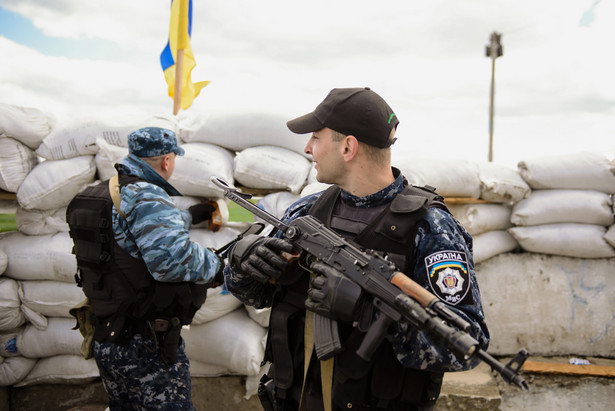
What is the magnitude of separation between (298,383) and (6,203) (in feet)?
10.3

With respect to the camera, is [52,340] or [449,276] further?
[52,340]

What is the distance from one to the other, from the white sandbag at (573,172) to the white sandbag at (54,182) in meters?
3.38

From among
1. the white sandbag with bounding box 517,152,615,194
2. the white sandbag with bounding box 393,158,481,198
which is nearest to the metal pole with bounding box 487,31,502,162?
the white sandbag with bounding box 517,152,615,194

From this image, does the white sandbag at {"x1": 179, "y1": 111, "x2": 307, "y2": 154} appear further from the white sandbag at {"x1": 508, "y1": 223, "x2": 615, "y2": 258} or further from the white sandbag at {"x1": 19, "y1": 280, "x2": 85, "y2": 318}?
the white sandbag at {"x1": 508, "y1": 223, "x2": 615, "y2": 258}

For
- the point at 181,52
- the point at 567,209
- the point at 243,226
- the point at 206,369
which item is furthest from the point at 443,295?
the point at 181,52

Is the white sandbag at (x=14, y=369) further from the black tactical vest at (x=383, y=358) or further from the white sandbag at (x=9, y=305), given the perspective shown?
the black tactical vest at (x=383, y=358)

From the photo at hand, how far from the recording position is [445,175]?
3.96m

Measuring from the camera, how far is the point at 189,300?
2691 millimetres

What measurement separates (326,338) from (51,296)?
9.48 ft

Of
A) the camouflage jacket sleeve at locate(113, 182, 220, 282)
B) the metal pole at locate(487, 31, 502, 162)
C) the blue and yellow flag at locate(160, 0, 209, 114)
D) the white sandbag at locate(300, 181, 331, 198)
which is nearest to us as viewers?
the camouflage jacket sleeve at locate(113, 182, 220, 282)

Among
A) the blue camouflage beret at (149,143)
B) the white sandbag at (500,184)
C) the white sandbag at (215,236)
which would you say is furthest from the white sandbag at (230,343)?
the white sandbag at (500,184)

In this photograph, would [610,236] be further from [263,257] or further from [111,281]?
[111,281]

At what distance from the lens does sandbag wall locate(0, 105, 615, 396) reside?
3.64 m

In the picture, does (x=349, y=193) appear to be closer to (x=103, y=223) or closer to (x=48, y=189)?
(x=103, y=223)
